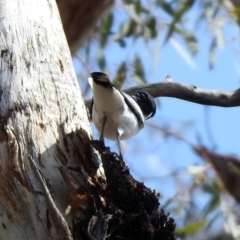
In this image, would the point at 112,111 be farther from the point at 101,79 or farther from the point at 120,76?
the point at 120,76

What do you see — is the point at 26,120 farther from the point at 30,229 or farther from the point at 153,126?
the point at 153,126

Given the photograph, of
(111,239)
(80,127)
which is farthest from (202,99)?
(111,239)

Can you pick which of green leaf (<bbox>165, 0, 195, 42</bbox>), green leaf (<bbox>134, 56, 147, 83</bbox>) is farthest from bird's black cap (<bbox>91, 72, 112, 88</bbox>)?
green leaf (<bbox>165, 0, 195, 42</bbox>)

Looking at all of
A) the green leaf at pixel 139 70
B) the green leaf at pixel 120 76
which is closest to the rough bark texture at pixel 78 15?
the green leaf at pixel 120 76

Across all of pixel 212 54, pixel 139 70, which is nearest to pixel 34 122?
pixel 139 70

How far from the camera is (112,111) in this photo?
2.24 meters

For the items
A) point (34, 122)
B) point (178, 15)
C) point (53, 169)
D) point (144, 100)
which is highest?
point (178, 15)

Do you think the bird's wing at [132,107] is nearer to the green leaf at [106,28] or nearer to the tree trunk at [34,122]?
the tree trunk at [34,122]

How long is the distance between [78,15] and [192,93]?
1135mm

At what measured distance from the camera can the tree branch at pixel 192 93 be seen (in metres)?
2.48

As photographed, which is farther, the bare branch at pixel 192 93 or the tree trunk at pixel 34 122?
the bare branch at pixel 192 93

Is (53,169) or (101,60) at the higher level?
(101,60)

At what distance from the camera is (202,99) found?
2.50m

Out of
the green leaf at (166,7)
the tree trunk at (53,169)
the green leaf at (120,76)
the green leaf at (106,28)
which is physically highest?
the green leaf at (166,7)
